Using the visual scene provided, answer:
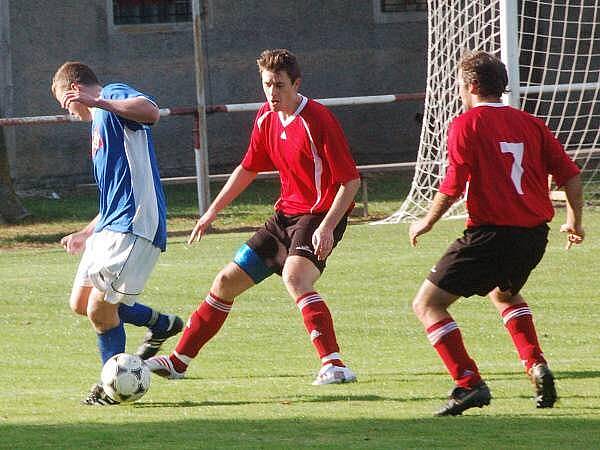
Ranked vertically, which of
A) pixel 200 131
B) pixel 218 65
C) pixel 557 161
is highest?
pixel 557 161

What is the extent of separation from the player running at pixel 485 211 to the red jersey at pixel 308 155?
112 cm

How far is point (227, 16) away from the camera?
2297cm

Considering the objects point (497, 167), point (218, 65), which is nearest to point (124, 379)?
point (497, 167)

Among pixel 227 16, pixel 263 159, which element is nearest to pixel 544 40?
pixel 227 16

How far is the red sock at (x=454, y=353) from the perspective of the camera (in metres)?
6.35

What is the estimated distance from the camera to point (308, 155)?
7562mm

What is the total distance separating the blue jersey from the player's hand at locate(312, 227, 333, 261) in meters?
0.85

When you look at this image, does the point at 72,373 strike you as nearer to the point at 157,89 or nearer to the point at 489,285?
the point at 489,285

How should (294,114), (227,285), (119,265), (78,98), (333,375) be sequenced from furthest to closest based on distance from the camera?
1. (227,285)
2. (294,114)
3. (333,375)
4. (119,265)
5. (78,98)

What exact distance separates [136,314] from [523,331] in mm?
2424

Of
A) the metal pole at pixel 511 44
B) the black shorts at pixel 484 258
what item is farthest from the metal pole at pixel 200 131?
the black shorts at pixel 484 258

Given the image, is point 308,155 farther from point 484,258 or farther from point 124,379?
point 124,379

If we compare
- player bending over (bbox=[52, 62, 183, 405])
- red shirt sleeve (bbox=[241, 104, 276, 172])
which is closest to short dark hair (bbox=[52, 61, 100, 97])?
player bending over (bbox=[52, 62, 183, 405])

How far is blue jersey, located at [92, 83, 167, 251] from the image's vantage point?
6984mm
